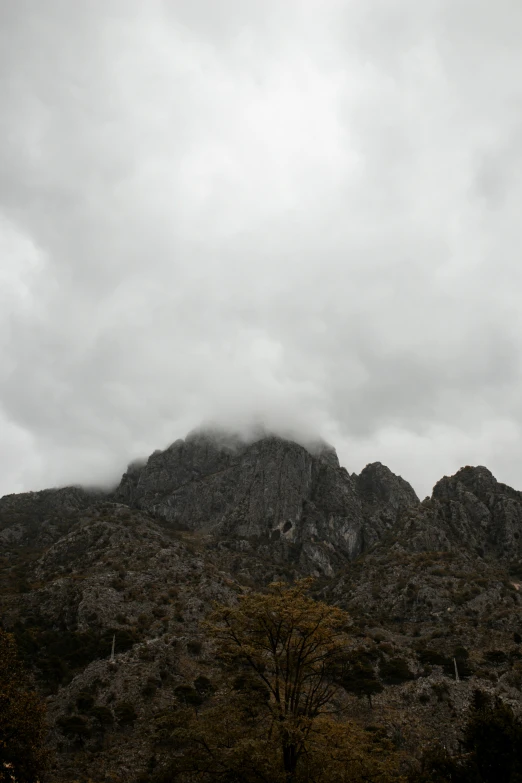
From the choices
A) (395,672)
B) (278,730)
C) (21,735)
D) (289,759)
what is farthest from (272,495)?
(278,730)

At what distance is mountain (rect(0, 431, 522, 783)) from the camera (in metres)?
46.5

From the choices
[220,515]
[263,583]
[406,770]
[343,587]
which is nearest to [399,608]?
[343,587]

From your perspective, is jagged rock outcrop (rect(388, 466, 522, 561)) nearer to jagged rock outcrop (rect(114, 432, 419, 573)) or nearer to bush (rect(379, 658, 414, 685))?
jagged rock outcrop (rect(114, 432, 419, 573))

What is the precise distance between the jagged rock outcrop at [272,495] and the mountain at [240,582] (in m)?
0.57

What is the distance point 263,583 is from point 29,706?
280 ft

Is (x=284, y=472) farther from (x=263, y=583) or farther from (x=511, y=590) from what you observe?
(x=511, y=590)

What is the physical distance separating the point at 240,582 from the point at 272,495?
2117 inches

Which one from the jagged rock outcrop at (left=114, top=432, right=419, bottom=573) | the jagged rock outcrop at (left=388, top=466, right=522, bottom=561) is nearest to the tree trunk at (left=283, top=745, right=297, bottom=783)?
the jagged rock outcrop at (left=388, top=466, right=522, bottom=561)

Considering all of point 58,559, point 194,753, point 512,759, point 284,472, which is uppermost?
point 284,472

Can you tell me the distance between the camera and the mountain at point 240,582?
1831 inches

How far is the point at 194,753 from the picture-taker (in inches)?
901

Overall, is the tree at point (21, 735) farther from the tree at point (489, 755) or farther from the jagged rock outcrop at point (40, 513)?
the jagged rock outcrop at point (40, 513)

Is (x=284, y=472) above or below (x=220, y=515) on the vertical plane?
above

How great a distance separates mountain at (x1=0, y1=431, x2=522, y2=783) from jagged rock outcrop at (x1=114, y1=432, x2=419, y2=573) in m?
0.57
